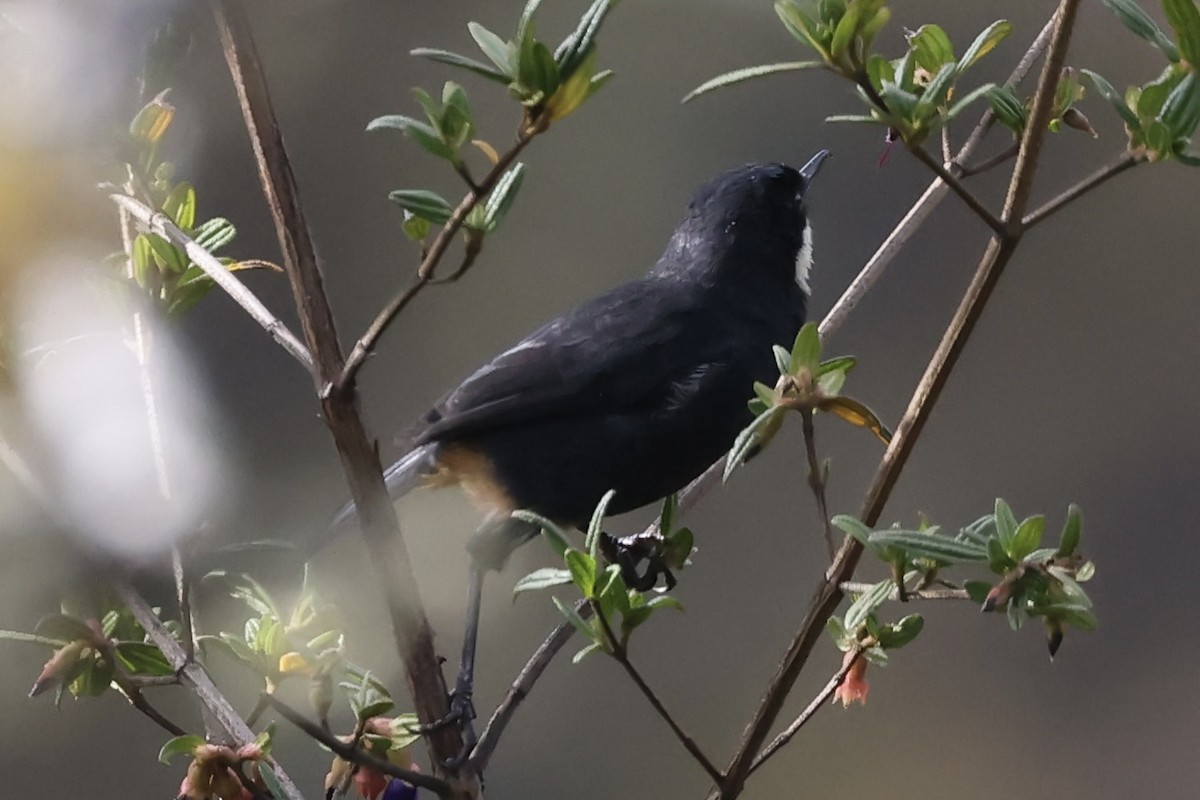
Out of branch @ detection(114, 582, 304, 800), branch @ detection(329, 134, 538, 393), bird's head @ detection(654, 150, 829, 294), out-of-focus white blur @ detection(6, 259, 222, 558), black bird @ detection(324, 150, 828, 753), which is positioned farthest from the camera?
bird's head @ detection(654, 150, 829, 294)

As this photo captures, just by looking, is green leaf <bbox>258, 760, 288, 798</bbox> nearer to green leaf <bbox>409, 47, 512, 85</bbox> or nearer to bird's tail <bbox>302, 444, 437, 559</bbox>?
green leaf <bbox>409, 47, 512, 85</bbox>

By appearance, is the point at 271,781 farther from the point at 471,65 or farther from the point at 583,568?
the point at 471,65

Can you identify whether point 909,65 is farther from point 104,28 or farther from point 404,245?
point 404,245

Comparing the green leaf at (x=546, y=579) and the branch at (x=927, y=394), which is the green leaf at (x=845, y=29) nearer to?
the branch at (x=927, y=394)

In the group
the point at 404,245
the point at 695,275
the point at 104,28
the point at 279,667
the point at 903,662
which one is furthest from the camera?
the point at 903,662

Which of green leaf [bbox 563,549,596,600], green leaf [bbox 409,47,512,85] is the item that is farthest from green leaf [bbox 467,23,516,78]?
green leaf [bbox 563,549,596,600]

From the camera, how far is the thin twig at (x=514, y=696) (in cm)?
71

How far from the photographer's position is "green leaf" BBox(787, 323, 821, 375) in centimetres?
63


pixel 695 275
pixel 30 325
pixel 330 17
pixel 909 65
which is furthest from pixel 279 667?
pixel 330 17

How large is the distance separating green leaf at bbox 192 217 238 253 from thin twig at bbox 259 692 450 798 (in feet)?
1.05

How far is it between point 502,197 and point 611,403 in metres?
0.58

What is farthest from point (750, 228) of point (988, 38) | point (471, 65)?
point (471, 65)

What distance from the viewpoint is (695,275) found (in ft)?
4.46

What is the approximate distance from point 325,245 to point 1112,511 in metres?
A: 1.35
